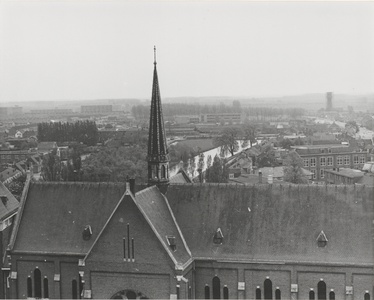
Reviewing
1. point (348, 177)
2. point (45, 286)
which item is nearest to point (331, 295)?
point (45, 286)

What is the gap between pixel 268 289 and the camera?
54688mm

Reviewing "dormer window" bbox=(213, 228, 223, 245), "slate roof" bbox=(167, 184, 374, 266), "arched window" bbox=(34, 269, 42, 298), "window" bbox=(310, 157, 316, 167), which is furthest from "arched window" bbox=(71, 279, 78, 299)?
"window" bbox=(310, 157, 316, 167)

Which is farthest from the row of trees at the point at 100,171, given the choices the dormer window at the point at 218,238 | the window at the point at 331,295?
the window at the point at 331,295

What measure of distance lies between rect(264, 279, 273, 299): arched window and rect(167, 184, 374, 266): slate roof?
229 centimetres

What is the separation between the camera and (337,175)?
15138 cm

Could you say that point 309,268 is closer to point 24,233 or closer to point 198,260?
point 198,260

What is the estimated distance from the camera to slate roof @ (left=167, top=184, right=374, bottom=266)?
177 ft

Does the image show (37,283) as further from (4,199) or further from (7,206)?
(4,199)

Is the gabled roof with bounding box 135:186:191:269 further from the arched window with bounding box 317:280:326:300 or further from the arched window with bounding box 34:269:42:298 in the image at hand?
the arched window with bounding box 34:269:42:298

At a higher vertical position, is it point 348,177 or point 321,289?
point 321,289

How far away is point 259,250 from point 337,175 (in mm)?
101754

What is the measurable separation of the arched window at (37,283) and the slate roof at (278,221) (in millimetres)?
15636

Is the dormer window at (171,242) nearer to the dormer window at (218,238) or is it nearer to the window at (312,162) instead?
the dormer window at (218,238)

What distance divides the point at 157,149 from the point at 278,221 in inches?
580
